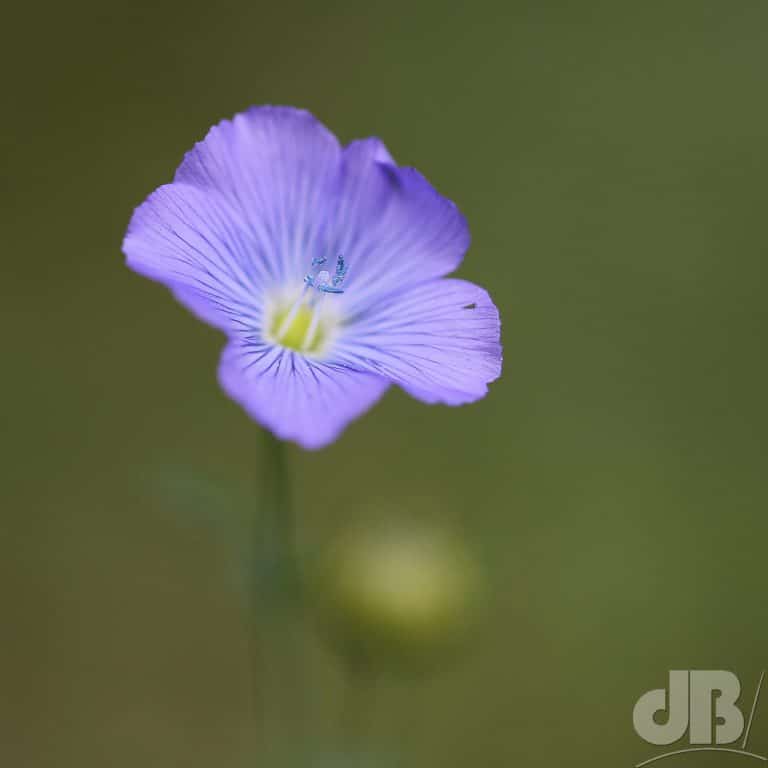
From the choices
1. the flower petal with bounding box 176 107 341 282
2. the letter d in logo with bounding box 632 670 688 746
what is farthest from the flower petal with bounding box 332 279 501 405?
the letter d in logo with bounding box 632 670 688 746

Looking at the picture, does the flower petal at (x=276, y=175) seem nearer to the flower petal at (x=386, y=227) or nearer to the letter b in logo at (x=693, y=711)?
the flower petal at (x=386, y=227)

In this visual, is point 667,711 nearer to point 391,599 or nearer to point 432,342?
point 391,599

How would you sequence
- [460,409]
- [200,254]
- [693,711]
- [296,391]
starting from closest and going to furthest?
1. [296,391]
2. [200,254]
3. [693,711]
4. [460,409]

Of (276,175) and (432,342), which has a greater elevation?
(276,175)

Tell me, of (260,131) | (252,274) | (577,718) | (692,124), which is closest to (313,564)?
(252,274)

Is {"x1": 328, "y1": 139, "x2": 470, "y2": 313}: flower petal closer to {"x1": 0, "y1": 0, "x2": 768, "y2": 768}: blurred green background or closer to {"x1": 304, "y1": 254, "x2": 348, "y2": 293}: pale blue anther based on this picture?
{"x1": 304, "y1": 254, "x2": 348, "y2": 293}: pale blue anther

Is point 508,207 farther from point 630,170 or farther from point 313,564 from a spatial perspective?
point 313,564

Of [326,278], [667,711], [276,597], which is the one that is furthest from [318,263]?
[667,711]
